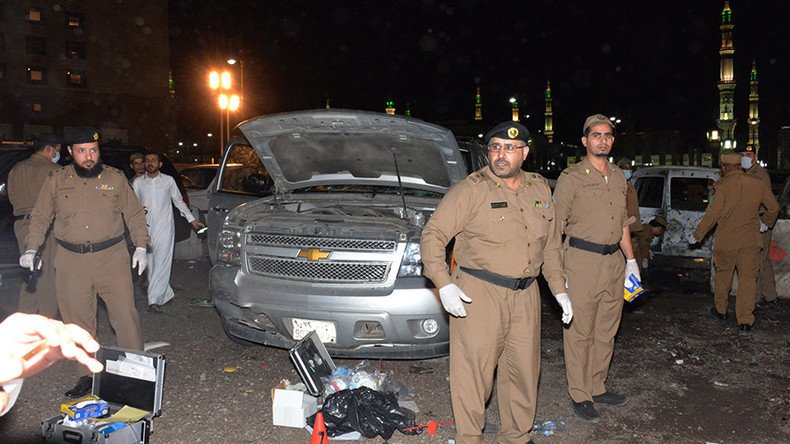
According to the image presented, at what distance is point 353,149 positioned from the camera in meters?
5.98

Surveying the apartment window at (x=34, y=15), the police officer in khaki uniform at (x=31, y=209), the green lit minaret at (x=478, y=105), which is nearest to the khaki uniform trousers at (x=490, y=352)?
the police officer in khaki uniform at (x=31, y=209)

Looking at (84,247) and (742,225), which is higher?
(84,247)

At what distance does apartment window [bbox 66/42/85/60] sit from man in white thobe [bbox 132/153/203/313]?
165 feet

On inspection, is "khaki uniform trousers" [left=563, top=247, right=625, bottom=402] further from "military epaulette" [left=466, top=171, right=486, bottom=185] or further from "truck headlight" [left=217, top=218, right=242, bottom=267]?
"truck headlight" [left=217, top=218, right=242, bottom=267]

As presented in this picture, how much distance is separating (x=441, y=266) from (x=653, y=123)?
14024 centimetres

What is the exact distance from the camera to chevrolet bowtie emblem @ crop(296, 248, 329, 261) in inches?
190

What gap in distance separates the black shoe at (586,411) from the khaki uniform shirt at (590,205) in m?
1.14

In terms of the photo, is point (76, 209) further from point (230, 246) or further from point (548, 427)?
point (548, 427)

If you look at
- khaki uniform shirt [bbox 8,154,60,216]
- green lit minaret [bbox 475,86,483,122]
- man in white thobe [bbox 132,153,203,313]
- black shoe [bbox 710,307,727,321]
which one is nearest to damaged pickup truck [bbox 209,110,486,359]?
man in white thobe [bbox 132,153,203,313]

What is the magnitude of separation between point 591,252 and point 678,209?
5859 millimetres

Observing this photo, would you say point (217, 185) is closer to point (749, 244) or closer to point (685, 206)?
point (749, 244)

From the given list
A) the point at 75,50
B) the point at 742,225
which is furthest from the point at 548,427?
the point at 75,50

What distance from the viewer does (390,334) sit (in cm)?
461

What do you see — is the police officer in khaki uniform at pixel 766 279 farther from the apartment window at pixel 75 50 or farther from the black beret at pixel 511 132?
the apartment window at pixel 75 50
